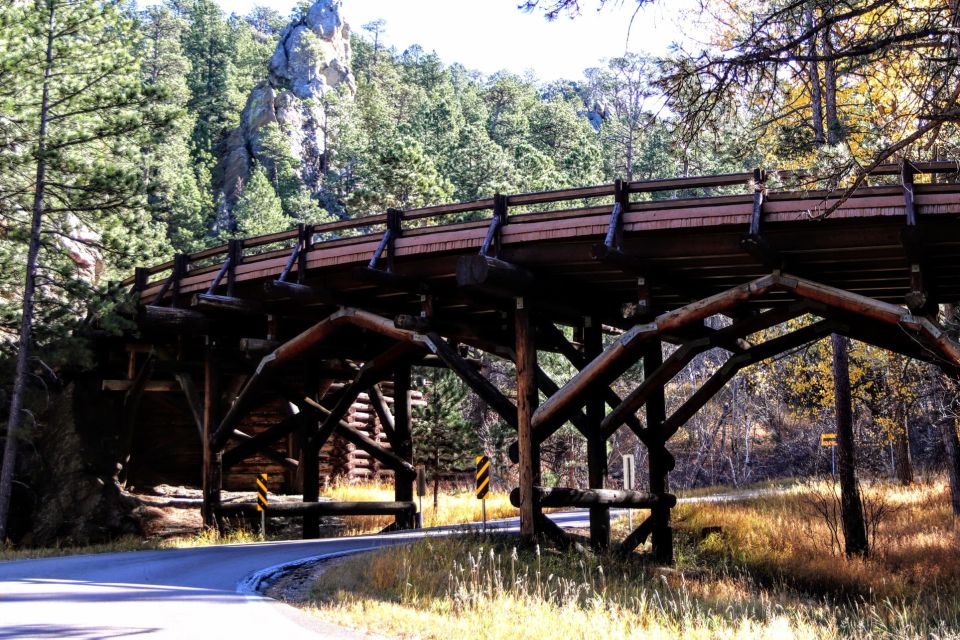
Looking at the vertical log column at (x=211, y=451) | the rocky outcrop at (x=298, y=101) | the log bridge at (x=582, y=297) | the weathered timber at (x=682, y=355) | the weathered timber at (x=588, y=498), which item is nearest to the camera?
the log bridge at (x=582, y=297)

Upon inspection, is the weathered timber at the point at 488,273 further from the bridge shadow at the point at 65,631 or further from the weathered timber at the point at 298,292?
the bridge shadow at the point at 65,631

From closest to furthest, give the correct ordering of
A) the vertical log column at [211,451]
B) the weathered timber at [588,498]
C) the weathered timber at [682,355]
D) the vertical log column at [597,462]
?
the weathered timber at [588,498], the weathered timber at [682,355], the vertical log column at [597,462], the vertical log column at [211,451]

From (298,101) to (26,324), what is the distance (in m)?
65.4

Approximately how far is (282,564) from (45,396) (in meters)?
12.7

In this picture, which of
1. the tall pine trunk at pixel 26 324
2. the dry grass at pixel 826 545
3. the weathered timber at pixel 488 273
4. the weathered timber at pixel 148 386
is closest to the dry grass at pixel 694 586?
the dry grass at pixel 826 545

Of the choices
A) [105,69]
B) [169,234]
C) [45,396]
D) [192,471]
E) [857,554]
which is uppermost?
[169,234]

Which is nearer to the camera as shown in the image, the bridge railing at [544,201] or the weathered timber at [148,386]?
the bridge railing at [544,201]

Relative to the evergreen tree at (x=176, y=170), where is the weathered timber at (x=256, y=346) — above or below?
below

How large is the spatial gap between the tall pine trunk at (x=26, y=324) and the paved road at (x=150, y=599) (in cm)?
648

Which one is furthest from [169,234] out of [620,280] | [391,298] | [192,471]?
[620,280]

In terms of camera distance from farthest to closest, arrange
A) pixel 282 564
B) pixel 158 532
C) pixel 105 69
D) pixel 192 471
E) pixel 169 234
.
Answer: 1. pixel 169 234
2. pixel 192 471
3. pixel 105 69
4. pixel 158 532
5. pixel 282 564

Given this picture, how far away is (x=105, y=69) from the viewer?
22.6 metres

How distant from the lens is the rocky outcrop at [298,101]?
258ft

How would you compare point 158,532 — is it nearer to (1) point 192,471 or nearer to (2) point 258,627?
(1) point 192,471
